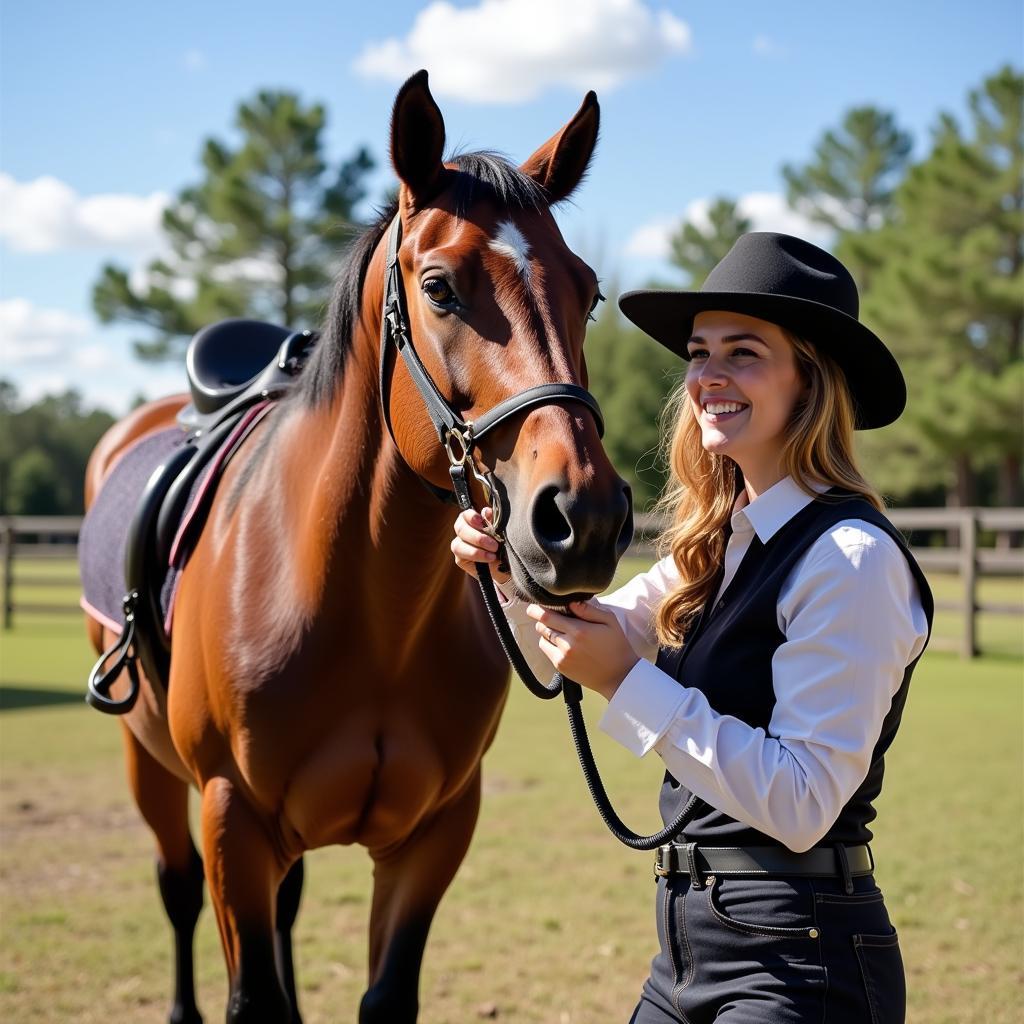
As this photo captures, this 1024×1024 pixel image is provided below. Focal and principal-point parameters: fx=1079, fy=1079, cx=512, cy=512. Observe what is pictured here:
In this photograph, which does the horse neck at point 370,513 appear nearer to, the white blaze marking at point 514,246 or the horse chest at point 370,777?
the horse chest at point 370,777

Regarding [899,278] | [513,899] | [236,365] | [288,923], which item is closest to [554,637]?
[288,923]

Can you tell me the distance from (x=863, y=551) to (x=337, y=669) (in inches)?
53.1

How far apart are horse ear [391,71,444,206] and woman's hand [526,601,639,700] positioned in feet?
3.39

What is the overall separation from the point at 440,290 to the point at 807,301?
72 cm

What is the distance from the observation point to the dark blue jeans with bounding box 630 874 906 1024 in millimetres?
1688

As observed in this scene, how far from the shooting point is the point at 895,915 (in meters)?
4.82

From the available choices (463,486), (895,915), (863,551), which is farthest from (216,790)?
(895,915)

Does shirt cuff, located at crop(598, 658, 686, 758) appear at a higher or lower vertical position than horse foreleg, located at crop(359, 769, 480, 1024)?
higher

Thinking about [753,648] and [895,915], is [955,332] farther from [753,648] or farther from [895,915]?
[753,648]

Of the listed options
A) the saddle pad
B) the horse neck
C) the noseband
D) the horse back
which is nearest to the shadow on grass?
the horse back

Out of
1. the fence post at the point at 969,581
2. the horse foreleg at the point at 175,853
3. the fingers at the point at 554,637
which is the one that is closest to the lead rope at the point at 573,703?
the fingers at the point at 554,637

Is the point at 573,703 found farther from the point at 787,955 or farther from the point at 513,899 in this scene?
the point at 513,899

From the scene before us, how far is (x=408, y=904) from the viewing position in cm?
279

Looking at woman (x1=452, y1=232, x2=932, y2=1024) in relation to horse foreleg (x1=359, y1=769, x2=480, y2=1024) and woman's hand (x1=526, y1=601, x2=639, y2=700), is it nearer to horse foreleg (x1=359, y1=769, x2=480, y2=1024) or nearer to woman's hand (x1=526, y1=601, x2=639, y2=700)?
woman's hand (x1=526, y1=601, x2=639, y2=700)
